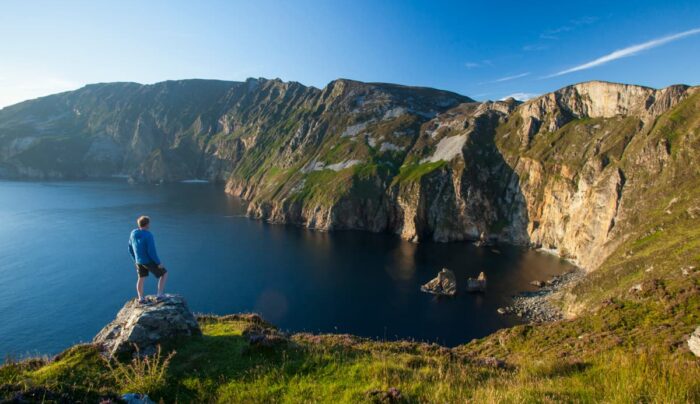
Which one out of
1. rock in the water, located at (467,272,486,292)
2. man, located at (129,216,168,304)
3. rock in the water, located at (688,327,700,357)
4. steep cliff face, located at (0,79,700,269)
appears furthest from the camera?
steep cliff face, located at (0,79,700,269)

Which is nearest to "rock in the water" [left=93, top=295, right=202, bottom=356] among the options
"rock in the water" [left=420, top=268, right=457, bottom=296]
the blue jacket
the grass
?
the grass

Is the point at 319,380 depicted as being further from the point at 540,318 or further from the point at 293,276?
the point at 293,276

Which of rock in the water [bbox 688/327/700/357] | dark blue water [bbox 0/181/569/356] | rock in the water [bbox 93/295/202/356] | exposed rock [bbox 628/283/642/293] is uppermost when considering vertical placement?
rock in the water [bbox 688/327/700/357]

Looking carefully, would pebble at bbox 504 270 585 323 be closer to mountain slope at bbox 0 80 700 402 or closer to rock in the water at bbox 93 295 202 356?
mountain slope at bbox 0 80 700 402

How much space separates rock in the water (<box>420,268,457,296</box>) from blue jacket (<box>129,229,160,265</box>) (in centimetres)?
6091

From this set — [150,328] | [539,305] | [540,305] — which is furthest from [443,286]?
[150,328]

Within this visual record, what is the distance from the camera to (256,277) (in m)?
78.9

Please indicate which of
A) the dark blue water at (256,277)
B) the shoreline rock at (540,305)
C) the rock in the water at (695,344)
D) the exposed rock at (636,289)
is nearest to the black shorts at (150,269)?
the rock in the water at (695,344)

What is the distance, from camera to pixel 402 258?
93812 mm

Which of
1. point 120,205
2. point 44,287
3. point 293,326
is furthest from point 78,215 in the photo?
point 293,326

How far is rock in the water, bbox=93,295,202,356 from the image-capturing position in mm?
14094

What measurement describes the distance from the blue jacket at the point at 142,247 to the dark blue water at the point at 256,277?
41.1 meters

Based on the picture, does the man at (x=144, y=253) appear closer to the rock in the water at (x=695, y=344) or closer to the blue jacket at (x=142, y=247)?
the blue jacket at (x=142, y=247)

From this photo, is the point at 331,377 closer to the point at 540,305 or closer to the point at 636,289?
the point at 636,289
